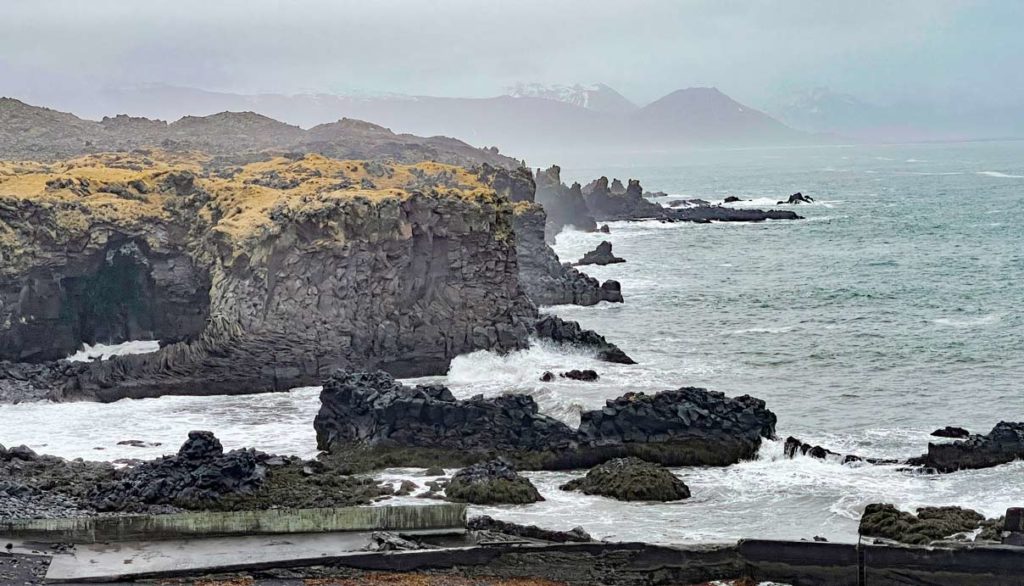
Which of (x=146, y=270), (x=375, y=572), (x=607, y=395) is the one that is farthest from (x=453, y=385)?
(x=375, y=572)

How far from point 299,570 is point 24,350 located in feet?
91.1

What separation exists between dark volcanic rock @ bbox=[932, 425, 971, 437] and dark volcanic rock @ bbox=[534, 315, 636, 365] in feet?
46.7

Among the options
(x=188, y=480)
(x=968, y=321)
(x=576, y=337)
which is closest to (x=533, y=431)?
(x=188, y=480)

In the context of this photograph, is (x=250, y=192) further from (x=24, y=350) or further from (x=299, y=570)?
(x=299, y=570)

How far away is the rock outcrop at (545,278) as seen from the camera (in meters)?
66.3

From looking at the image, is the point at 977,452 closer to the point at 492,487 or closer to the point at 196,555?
the point at 492,487

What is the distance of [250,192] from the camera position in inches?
2179

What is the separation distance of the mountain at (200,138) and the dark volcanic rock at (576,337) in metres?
32.4

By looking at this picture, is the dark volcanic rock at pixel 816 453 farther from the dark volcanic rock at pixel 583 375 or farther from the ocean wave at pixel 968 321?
the ocean wave at pixel 968 321

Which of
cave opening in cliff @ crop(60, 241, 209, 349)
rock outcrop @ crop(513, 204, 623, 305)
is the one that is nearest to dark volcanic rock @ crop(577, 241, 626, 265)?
rock outcrop @ crop(513, 204, 623, 305)

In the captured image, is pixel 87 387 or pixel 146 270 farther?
pixel 146 270

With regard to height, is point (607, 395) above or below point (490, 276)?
below

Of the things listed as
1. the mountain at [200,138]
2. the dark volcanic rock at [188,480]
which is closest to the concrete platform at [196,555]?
the dark volcanic rock at [188,480]

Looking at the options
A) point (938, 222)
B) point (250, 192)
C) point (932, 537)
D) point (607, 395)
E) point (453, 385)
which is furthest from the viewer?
point (938, 222)
